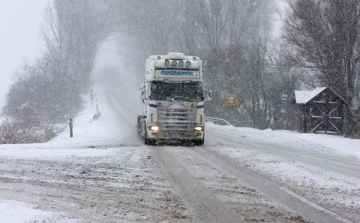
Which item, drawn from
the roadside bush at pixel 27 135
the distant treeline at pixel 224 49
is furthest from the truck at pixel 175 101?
the distant treeline at pixel 224 49

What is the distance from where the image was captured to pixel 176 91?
Answer: 564 inches

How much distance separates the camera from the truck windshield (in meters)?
14.2

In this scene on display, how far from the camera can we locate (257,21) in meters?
39.6

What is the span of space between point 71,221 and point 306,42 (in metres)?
24.8

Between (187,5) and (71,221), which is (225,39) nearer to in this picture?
(187,5)

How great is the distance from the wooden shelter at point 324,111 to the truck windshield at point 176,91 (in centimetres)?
1109

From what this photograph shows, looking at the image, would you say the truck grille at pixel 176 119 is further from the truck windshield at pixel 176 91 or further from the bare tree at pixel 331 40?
the bare tree at pixel 331 40

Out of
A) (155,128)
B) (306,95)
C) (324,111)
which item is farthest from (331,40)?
(155,128)

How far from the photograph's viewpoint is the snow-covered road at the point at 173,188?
213 inches

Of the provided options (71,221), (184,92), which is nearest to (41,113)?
(184,92)

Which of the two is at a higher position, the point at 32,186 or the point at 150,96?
the point at 150,96

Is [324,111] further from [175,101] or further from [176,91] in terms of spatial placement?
[175,101]

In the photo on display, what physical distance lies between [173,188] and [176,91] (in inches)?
Result: 299

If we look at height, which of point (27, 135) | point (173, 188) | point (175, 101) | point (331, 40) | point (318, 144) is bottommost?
point (173, 188)
